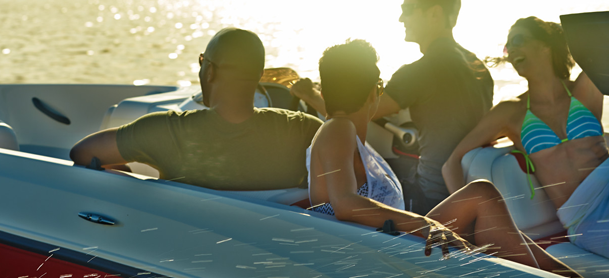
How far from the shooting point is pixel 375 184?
6.40ft

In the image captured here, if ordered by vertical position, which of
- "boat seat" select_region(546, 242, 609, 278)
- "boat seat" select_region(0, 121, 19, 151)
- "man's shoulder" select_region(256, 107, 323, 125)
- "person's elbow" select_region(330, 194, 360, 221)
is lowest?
"boat seat" select_region(546, 242, 609, 278)

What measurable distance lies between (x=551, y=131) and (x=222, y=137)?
1399 mm

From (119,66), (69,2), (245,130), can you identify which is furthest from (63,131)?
(69,2)

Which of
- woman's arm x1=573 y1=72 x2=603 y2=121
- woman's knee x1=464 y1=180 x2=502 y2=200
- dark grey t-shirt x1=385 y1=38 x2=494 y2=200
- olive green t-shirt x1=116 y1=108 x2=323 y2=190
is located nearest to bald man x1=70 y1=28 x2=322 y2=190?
olive green t-shirt x1=116 y1=108 x2=323 y2=190

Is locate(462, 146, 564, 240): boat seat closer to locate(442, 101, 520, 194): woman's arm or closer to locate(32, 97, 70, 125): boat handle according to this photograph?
locate(442, 101, 520, 194): woman's arm

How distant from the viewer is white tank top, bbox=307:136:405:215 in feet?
6.33

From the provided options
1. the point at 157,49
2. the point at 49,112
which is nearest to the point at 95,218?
the point at 49,112

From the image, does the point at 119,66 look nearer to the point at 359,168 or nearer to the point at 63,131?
the point at 63,131

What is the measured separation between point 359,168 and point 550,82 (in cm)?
105

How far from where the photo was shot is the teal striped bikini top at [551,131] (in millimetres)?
2424

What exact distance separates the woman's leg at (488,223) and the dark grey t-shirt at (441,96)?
76 cm

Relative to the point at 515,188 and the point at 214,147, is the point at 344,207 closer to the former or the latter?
the point at 214,147

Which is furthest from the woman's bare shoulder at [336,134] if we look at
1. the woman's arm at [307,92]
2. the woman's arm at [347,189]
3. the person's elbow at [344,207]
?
the woman's arm at [307,92]

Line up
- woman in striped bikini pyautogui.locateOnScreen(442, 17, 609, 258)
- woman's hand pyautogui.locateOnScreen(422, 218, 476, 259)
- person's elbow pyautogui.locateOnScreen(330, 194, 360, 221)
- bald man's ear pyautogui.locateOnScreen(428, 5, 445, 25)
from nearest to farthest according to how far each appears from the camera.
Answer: woman's hand pyautogui.locateOnScreen(422, 218, 476, 259) < person's elbow pyautogui.locateOnScreen(330, 194, 360, 221) < woman in striped bikini pyautogui.locateOnScreen(442, 17, 609, 258) < bald man's ear pyautogui.locateOnScreen(428, 5, 445, 25)
